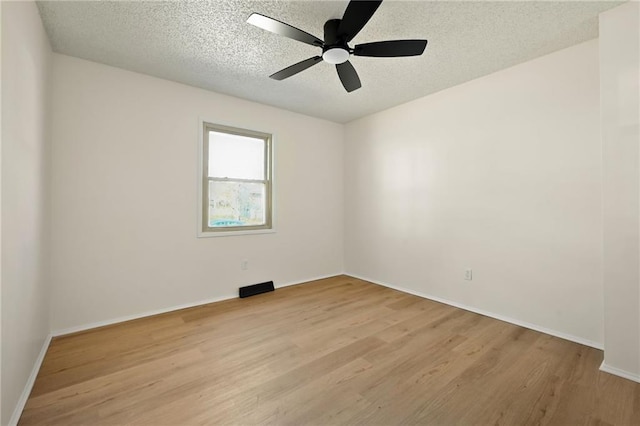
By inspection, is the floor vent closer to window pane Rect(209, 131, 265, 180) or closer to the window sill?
the window sill

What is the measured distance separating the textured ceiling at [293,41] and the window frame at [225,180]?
1.77ft

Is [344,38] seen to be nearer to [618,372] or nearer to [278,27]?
[278,27]

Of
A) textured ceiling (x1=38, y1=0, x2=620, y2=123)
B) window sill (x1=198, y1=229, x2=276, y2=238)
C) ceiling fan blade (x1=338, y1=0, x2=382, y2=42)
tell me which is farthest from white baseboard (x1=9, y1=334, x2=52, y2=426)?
ceiling fan blade (x1=338, y1=0, x2=382, y2=42)

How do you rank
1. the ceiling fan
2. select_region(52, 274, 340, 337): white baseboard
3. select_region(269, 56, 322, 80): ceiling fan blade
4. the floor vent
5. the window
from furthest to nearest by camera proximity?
the floor vent < the window < select_region(52, 274, 340, 337): white baseboard < select_region(269, 56, 322, 80): ceiling fan blade < the ceiling fan

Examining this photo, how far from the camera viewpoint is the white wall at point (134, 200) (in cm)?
263

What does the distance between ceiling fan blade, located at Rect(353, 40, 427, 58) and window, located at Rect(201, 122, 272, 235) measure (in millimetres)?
2194

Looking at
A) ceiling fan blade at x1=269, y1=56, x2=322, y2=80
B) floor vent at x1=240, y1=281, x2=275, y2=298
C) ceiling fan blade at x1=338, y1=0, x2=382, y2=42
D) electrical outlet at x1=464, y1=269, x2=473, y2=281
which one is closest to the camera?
ceiling fan blade at x1=338, y1=0, x2=382, y2=42

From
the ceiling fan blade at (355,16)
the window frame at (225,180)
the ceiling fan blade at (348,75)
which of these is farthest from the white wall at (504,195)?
the ceiling fan blade at (355,16)

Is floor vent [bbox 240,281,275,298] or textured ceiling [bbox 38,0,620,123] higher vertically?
textured ceiling [bbox 38,0,620,123]

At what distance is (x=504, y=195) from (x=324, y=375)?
254 centimetres

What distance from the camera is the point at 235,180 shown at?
3754mm

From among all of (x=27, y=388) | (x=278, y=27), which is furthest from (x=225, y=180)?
(x=27, y=388)

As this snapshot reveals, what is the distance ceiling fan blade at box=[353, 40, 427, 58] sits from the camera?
6.40 feet

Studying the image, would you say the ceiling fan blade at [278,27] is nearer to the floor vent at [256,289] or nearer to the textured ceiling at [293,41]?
the textured ceiling at [293,41]
